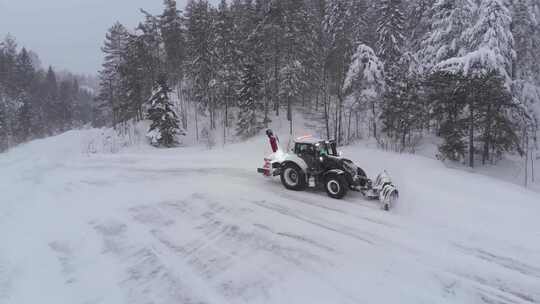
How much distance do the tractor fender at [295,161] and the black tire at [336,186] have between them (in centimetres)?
91

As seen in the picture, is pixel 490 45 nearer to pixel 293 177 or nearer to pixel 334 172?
pixel 334 172

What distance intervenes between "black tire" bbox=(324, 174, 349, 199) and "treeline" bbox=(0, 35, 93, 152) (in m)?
50.0

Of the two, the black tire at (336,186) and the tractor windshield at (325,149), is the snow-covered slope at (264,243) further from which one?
the tractor windshield at (325,149)

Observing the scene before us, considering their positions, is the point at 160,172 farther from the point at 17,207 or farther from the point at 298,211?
the point at 298,211

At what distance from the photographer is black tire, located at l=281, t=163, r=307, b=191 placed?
10109 mm

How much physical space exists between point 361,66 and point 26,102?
5521cm

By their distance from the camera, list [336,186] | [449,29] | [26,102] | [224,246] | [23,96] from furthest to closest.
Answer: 1. [23,96]
2. [26,102]
3. [449,29]
4. [336,186]
5. [224,246]

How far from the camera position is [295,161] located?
10.2 metres

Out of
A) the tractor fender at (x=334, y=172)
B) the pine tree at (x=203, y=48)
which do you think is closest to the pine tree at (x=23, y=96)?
the pine tree at (x=203, y=48)

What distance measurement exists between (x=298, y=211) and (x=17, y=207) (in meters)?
8.66

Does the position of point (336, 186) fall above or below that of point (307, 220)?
above

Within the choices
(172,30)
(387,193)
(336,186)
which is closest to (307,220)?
(336,186)

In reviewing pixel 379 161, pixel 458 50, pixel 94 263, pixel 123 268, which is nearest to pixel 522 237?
pixel 379 161

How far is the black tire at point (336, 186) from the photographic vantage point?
30.2 ft
